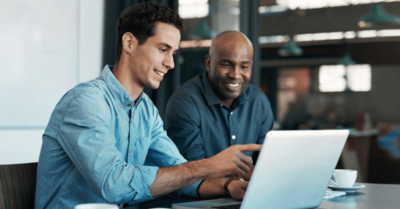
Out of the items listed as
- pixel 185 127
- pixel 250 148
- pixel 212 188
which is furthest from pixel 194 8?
pixel 250 148

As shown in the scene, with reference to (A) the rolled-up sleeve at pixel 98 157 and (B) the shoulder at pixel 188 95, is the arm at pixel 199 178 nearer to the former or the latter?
(A) the rolled-up sleeve at pixel 98 157

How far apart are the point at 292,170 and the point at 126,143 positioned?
0.65 m

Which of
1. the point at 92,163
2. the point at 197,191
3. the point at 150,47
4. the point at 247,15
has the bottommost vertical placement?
the point at 197,191

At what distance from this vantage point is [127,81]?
1439mm

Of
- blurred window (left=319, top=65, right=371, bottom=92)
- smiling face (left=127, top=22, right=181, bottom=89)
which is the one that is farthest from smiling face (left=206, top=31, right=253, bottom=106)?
blurred window (left=319, top=65, right=371, bottom=92)

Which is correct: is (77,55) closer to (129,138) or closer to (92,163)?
(129,138)

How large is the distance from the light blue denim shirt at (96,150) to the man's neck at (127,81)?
3 cm

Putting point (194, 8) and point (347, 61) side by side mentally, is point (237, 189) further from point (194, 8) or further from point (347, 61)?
point (347, 61)

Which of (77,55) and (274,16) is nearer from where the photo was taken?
(77,55)

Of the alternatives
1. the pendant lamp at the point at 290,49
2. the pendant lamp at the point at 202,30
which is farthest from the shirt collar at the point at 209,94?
the pendant lamp at the point at 290,49

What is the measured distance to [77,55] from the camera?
308cm

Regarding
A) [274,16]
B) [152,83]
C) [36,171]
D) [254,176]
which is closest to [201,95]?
[152,83]

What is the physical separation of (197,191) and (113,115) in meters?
0.40

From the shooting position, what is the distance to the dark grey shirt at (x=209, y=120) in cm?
196
